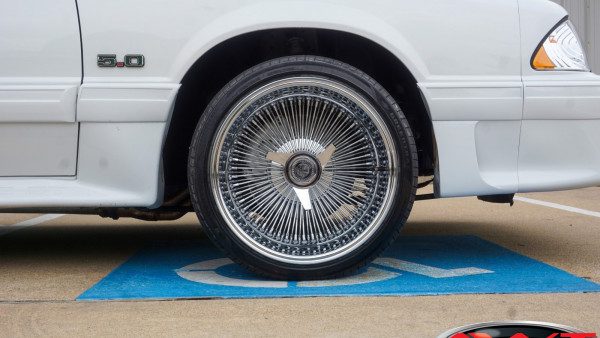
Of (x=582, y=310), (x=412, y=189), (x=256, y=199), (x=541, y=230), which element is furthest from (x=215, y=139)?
(x=541, y=230)

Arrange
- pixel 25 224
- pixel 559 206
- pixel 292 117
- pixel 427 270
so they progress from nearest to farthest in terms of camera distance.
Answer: pixel 292 117, pixel 427 270, pixel 25 224, pixel 559 206

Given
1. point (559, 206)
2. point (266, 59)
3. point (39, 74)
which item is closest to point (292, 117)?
point (266, 59)

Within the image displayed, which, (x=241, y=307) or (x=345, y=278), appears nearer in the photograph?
(x=241, y=307)

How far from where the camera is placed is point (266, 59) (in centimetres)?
432

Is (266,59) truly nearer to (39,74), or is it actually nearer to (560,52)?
(39,74)

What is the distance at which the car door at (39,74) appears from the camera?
156 inches

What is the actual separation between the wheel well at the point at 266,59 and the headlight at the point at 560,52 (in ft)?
1.79

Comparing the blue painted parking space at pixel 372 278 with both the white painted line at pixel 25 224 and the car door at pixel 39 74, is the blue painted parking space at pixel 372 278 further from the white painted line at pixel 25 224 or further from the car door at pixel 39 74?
the white painted line at pixel 25 224

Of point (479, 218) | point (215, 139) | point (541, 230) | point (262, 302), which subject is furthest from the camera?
point (479, 218)

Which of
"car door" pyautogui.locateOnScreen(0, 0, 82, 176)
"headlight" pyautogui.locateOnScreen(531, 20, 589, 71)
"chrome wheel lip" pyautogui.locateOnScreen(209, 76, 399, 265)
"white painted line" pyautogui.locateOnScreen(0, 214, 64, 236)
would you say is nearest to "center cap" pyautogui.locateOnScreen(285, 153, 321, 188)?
"chrome wheel lip" pyautogui.locateOnScreen(209, 76, 399, 265)

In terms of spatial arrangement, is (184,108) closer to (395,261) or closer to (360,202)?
(360,202)

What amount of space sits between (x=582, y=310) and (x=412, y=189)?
927 mm

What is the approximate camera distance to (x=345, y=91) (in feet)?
13.1

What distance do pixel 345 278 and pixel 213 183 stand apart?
2.26 ft
